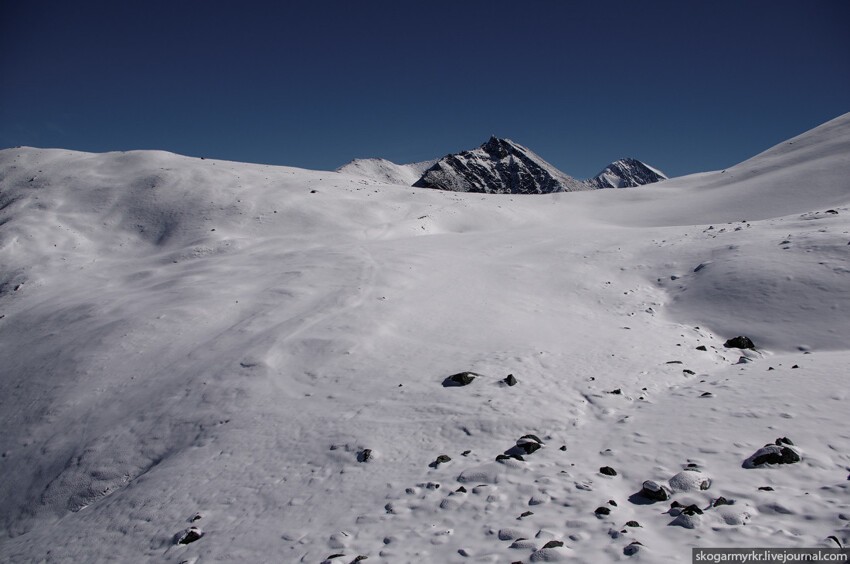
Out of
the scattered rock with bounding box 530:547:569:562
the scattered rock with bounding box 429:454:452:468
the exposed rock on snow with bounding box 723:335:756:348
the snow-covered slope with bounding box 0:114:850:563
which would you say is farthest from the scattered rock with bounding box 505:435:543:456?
the exposed rock on snow with bounding box 723:335:756:348

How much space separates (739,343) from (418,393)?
9.10 meters

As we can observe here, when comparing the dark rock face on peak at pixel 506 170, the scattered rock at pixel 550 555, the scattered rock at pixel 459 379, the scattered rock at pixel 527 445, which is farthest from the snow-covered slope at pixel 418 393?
the dark rock face on peak at pixel 506 170

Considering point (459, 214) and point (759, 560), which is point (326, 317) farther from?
point (459, 214)

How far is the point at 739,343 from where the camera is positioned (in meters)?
12.7

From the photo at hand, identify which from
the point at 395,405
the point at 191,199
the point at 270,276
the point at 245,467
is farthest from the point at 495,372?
the point at 191,199

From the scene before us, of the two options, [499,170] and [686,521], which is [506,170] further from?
[686,521]

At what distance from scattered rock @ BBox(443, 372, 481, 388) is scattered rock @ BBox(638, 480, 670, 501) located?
15.7ft

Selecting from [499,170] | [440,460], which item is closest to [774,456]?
[440,460]

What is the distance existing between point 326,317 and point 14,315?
14151 mm

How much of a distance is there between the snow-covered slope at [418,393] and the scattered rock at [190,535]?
4cm

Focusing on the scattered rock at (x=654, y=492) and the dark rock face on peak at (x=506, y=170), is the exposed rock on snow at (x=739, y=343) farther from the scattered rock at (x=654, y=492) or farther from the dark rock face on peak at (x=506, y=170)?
the dark rock face on peak at (x=506, y=170)

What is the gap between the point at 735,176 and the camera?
41.9 metres

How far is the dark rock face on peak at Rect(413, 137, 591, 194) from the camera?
155387mm

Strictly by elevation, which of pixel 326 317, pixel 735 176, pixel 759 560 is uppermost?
pixel 735 176
